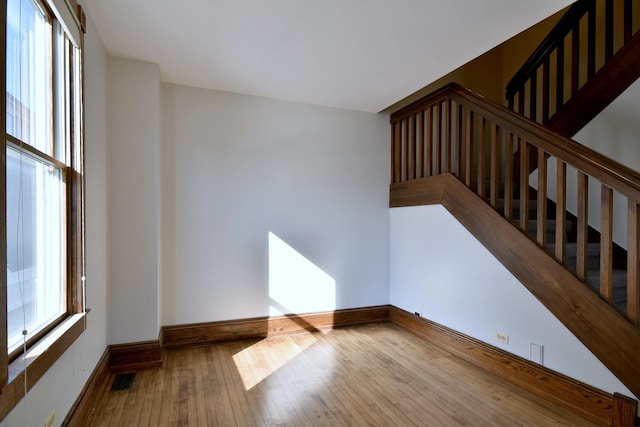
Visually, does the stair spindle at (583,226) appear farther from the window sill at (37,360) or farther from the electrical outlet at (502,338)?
the window sill at (37,360)

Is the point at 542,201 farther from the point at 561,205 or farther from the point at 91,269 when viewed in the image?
the point at 91,269

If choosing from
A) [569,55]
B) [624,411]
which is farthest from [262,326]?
[569,55]

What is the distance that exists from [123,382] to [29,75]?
2065mm

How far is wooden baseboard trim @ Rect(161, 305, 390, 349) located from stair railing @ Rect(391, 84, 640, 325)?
1587 mm

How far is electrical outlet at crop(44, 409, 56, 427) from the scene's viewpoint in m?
1.48

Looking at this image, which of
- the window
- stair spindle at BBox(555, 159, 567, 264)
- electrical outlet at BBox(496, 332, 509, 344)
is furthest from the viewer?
electrical outlet at BBox(496, 332, 509, 344)

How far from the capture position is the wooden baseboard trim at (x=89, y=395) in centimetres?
179

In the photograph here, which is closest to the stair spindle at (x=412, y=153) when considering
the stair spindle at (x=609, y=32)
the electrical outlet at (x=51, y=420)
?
the stair spindle at (x=609, y=32)

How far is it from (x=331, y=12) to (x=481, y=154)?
5.45 feet

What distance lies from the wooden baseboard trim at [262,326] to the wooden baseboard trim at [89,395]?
0.57 meters

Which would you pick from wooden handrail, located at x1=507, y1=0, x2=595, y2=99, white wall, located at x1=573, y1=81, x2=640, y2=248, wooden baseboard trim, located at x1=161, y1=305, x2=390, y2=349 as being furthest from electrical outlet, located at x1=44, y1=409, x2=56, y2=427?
wooden handrail, located at x1=507, y1=0, x2=595, y2=99

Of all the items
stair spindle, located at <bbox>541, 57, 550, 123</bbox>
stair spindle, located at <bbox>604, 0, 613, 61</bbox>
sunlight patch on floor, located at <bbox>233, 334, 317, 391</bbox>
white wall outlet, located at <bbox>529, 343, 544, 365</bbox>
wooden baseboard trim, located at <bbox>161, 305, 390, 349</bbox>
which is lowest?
sunlight patch on floor, located at <bbox>233, 334, 317, 391</bbox>

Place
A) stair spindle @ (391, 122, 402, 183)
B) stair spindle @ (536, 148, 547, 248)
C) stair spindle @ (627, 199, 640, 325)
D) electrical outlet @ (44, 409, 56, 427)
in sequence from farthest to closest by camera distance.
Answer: stair spindle @ (391, 122, 402, 183) < stair spindle @ (536, 148, 547, 248) < stair spindle @ (627, 199, 640, 325) < electrical outlet @ (44, 409, 56, 427)

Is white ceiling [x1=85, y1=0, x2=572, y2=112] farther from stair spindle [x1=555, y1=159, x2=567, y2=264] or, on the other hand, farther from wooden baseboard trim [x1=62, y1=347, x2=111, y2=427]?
wooden baseboard trim [x1=62, y1=347, x2=111, y2=427]
